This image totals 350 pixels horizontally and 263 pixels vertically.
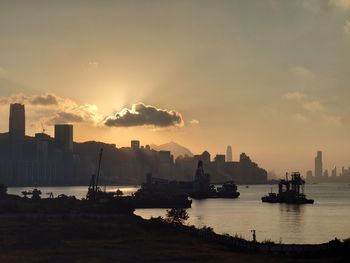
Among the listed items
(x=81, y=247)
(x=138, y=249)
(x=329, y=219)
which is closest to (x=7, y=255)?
(x=81, y=247)

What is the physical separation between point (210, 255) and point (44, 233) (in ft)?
113

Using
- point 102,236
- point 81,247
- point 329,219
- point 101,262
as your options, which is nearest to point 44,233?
point 102,236

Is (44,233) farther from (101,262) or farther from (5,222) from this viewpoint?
(101,262)

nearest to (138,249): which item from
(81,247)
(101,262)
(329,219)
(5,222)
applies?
(81,247)

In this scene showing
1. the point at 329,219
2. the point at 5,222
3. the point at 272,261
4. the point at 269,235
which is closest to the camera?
the point at 272,261

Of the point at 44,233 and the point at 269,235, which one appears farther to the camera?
the point at 269,235

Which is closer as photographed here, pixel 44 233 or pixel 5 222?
pixel 44 233

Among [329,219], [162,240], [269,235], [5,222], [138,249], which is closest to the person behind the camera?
[138,249]

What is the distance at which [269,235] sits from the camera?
133 metres

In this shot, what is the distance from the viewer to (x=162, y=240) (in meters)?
91.9

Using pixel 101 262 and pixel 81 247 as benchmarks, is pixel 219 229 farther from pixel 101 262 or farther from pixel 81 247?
pixel 101 262

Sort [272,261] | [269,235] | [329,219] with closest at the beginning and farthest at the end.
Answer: [272,261], [269,235], [329,219]

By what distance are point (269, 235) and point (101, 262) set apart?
72.7 meters

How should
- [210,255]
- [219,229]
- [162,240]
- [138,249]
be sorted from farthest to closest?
1. [219,229]
2. [162,240]
3. [138,249]
4. [210,255]
